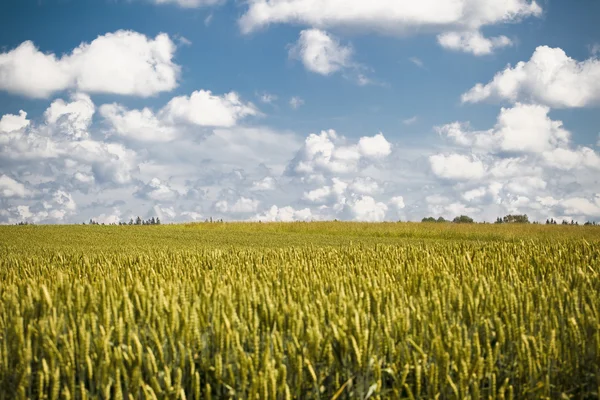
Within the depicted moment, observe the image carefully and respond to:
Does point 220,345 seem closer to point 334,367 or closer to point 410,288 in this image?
point 334,367

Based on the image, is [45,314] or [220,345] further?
[45,314]

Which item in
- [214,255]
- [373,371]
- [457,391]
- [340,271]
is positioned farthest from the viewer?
[214,255]

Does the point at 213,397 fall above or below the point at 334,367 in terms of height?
below

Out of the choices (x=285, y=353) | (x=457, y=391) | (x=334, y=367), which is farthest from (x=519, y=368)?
(x=285, y=353)

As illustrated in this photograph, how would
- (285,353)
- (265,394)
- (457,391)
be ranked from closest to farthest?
(265,394)
(457,391)
(285,353)

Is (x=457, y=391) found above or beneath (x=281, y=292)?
beneath

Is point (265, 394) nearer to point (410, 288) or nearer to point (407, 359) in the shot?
point (407, 359)

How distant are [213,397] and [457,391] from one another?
4.26 feet

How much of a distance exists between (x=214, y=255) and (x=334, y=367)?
6.02m

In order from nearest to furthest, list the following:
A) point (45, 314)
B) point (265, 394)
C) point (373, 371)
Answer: point (265, 394)
point (373, 371)
point (45, 314)

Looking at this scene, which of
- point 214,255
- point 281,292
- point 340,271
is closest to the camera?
point 281,292

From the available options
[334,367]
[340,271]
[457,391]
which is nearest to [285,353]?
[334,367]

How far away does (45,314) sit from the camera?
3.63 meters

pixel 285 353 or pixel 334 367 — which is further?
pixel 285 353
